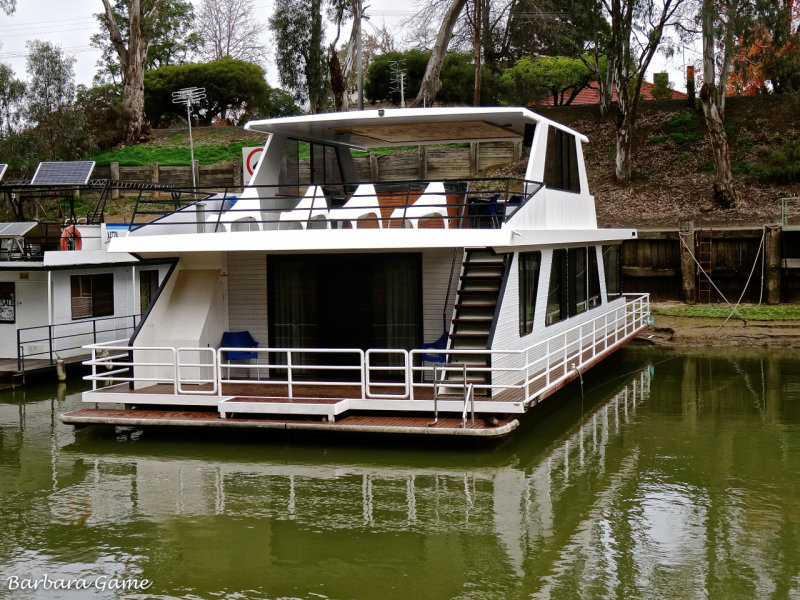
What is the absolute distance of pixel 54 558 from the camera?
910cm

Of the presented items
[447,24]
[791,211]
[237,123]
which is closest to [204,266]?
[447,24]

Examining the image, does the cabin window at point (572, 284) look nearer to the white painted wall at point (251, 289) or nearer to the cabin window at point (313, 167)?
the white painted wall at point (251, 289)

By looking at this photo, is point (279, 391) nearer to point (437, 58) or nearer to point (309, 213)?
point (309, 213)

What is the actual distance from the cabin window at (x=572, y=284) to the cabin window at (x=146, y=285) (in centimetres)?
1046

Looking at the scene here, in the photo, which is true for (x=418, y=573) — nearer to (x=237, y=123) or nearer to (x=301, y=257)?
(x=301, y=257)

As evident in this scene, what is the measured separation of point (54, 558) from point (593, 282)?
13138 mm

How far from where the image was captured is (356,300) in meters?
14.7

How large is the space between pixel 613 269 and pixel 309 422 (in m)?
11.6

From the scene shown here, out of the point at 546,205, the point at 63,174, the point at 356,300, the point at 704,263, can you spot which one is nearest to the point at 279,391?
the point at 356,300

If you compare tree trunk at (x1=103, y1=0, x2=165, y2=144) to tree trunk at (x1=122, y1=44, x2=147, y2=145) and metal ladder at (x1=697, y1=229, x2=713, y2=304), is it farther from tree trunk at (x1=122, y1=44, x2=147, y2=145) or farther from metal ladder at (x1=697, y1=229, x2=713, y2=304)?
metal ladder at (x1=697, y1=229, x2=713, y2=304)

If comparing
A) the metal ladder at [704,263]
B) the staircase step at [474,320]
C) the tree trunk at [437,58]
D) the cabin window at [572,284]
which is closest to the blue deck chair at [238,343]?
the staircase step at [474,320]

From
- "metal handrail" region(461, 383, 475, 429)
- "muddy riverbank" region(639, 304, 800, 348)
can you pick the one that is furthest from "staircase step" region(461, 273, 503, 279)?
"muddy riverbank" region(639, 304, 800, 348)

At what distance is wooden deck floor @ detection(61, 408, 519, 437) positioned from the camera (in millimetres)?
11938

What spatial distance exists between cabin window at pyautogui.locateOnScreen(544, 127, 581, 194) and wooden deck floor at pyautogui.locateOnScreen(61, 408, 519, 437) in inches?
205
